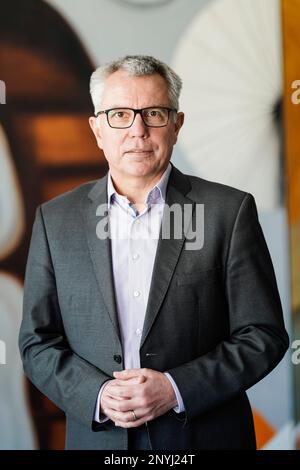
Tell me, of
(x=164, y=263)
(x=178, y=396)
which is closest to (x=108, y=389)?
A: (x=178, y=396)

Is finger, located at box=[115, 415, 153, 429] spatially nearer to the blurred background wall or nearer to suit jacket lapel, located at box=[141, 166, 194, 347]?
suit jacket lapel, located at box=[141, 166, 194, 347]

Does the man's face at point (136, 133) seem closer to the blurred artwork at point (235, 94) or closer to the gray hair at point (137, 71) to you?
the gray hair at point (137, 71)

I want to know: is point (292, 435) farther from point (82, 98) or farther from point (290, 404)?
point (82, 98)

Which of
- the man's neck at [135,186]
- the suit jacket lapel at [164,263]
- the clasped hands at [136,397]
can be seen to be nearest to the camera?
the clasped hands at [136,397]

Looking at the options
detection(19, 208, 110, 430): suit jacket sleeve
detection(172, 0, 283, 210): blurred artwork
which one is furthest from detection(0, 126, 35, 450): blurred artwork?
detection(172, 0, 283, 210): blurred artwork

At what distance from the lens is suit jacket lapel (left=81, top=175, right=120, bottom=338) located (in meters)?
1.75

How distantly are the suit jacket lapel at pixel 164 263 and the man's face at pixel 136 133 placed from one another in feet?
0.37

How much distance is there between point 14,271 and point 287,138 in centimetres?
123

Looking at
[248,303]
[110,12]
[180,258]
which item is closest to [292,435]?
[248,303]

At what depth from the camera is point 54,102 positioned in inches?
86.4

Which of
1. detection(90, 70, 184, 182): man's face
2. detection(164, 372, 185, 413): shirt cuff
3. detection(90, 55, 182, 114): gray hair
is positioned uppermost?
detection(90, 55, 182, 114): gray hair

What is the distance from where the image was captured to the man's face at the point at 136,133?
1781mm

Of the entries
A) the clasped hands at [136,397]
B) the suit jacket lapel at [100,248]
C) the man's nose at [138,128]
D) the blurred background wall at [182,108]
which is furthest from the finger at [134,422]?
the man's nose at [138,128]

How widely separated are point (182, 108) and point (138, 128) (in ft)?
1.61
